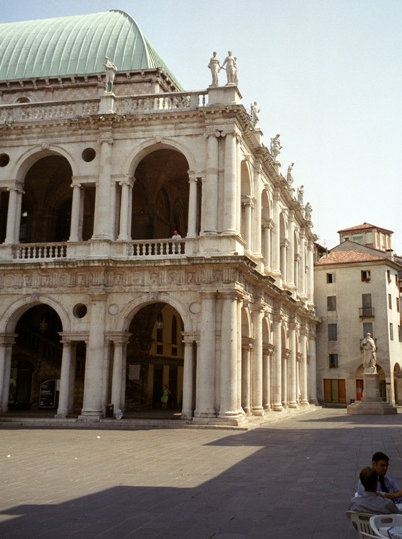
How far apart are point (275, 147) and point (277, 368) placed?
1347 centimetres

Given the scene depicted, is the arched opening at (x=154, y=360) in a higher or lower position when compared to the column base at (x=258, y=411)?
higher

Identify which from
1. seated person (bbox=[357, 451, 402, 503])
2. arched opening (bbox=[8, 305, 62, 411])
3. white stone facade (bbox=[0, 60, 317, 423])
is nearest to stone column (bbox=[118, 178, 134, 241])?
white stone facade (bbox=[0, 60, 317, 423])

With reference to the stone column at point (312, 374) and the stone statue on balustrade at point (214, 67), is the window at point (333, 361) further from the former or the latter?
the stone statue on balustrade at point (214, 67)

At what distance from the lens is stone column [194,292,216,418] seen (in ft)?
83.7

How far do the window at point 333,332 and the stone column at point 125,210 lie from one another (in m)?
32.5

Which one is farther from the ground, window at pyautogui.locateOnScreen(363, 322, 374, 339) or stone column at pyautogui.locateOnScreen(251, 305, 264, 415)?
window at pyautogui.locateOnScreen(363, 322, 374, 339)

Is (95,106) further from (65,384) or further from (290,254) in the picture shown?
(290,254)

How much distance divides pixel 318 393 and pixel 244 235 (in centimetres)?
2855

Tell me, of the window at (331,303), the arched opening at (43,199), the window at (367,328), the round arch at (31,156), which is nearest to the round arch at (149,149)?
the round arch at (31,156)

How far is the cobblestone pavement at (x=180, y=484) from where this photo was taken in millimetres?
8750

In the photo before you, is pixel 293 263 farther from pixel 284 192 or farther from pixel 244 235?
pixel 244 235

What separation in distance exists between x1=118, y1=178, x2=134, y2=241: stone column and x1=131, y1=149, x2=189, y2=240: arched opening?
183 inches

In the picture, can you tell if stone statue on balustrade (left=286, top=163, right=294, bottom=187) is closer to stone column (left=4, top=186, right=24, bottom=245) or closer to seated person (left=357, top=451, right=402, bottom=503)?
stone column (left=4, top=186, right=24, bottom=245)

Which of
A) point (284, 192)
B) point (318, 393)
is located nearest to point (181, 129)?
point (284, 192)
